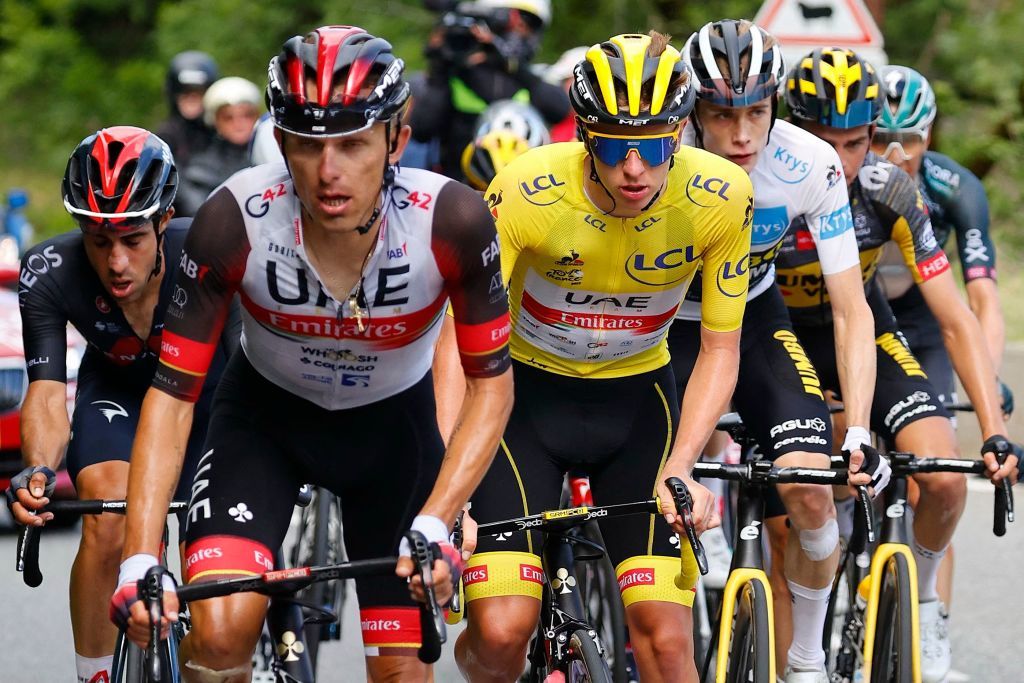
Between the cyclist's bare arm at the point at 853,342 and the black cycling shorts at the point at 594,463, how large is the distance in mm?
601

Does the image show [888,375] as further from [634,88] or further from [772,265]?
[634,88]

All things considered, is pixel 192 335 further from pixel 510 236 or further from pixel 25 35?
pixel 25 35

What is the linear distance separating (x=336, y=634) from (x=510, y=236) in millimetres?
1649

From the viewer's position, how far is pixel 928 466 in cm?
557

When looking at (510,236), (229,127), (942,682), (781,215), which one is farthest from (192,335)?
(229,127)

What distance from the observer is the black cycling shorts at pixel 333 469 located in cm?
460

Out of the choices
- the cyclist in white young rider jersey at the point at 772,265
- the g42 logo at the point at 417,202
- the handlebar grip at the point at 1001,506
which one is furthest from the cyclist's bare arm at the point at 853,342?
the g42 logo at the point at 417,202

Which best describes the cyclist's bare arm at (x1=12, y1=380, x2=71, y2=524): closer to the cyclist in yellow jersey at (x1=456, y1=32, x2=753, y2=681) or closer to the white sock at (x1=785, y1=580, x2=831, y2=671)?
the cyclist in yellow jersey at (x1=456, y1=32, x2=753, y2=681)

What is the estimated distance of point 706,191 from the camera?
5.20 metres

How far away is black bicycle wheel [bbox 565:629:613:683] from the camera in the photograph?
463 centimetres

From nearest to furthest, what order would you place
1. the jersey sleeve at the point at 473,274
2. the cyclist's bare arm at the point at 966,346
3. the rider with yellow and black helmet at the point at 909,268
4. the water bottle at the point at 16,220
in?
the jersey sleeve at the point at 473,274 → the cyclist's bare arm at the point at 966,346 → the rider with yellow and black helmet at the point at 909,268 → the water bottle at the point at 16,220

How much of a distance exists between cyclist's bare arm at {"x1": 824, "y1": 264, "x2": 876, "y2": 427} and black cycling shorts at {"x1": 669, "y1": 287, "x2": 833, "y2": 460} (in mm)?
284

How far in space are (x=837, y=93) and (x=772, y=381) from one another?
43.9 inches

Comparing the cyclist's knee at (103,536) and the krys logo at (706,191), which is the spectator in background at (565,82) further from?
the cyclist's knee at (103,536)
